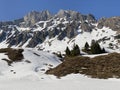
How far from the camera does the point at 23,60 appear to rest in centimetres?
6762

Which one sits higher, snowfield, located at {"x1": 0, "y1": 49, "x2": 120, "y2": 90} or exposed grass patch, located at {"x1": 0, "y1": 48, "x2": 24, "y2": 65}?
exposed grass patch, located at {"x1": 0, "y1": 48, "x2": 24, "y2": 65}

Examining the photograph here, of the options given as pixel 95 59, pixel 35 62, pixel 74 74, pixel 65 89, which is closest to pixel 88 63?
pixel 95 59

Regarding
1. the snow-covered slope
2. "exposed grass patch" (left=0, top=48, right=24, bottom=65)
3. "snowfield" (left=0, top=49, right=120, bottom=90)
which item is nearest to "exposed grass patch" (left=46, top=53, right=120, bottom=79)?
"snowfield" (left=0, top=49, right=120, bottom=90)

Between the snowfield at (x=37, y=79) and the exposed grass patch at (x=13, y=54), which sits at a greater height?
the exposed grass patch at (x=13, y=54)

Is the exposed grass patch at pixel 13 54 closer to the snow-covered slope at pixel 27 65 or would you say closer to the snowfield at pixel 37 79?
the snow-covered slope at pixel 27 65

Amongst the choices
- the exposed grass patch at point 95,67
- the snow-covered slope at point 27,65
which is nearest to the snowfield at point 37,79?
the snow-covered slope at point 27,65

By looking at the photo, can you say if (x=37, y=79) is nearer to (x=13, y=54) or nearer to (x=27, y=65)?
(x=27, y=65)

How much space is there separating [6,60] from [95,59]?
31.5 meters

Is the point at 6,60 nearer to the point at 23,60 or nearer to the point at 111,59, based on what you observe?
the point at 23,60

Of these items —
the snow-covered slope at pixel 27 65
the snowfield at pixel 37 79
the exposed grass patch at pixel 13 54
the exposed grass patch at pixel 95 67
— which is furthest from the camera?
the exposed grass patch at pixel 13 54

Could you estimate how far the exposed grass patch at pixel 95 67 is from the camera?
3575cm

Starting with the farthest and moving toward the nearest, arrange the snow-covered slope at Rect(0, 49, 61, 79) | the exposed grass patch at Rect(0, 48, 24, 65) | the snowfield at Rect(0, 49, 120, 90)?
the exposed grass patch at Rect(0, 48, 24, 65), the snow-covered slope at Rect(0, 49, 61, 79), the snowfield at Rect(0, 49, 120, 90)

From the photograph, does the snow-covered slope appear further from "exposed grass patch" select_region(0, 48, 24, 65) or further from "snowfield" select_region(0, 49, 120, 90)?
"exposed grass patch" select_region(0, 48, 24, 65)

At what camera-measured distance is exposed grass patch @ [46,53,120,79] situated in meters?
35.8
